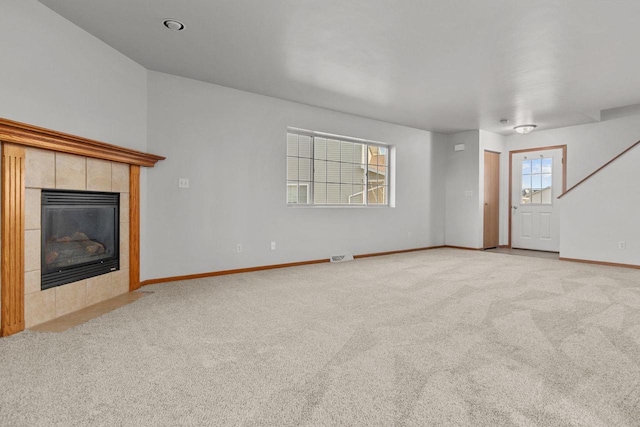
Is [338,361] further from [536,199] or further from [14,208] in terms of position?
[536,199]

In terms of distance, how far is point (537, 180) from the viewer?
7.24 meters

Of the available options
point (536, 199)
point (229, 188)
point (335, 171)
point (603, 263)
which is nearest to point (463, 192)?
point (536, 199)

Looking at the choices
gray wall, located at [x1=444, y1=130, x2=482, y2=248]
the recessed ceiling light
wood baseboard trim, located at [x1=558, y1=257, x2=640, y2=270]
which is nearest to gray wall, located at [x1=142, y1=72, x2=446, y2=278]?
the recessed ceiling light

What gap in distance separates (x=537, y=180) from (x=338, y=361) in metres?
7.00

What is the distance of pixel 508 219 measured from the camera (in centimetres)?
768

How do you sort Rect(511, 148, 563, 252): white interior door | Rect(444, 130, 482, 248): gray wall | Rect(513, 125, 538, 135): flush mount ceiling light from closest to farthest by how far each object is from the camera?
Rect(513, 125, 538, 135): flush mount ceiling light < Rect(511, 148, 563, 252): white interior door < Rect(444, 130, 482, 248): gray wall

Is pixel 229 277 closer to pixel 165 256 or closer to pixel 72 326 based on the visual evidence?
pixel 165 256

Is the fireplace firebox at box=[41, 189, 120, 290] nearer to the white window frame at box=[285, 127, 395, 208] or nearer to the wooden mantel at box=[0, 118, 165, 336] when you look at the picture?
the wooden mantel at box=[0, 118, 165, 336]

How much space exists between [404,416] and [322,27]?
9.73ft

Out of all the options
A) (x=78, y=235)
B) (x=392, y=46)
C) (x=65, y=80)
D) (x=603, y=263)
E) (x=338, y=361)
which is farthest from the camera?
(x=603, y=263)

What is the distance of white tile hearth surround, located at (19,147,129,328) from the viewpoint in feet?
8.78

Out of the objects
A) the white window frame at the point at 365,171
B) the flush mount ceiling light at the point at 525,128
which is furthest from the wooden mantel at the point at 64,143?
the flush mount ceiling light at the point at 525,128

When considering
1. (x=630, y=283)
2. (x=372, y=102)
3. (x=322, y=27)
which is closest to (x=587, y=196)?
(x=630, y=283)

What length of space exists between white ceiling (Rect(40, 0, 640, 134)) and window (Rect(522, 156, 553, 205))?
2007mm
